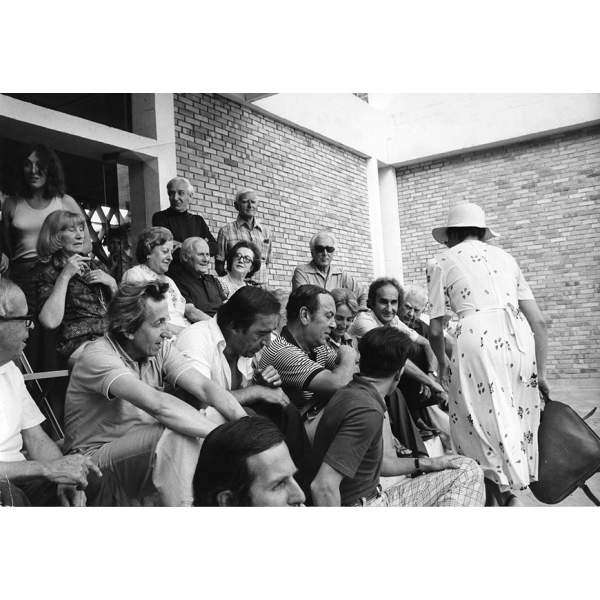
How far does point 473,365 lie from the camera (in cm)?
308

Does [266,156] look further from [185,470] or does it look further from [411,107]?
[185,470]

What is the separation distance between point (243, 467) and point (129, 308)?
43.4 inches

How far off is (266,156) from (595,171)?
2.29 metres

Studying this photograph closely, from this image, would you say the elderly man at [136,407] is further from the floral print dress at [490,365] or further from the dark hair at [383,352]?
the floral print dress at [490,365]

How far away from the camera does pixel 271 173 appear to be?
467 centimetres

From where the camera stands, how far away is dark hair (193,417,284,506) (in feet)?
5.19

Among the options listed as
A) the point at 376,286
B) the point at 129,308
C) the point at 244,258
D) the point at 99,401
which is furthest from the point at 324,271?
the point at 99,401

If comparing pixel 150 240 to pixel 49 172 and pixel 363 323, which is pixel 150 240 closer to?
pixel 49 172

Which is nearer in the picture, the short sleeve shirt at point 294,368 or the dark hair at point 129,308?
the dark hair at point 129,308

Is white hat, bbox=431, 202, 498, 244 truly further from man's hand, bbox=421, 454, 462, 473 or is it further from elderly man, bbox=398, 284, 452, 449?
man's hand, bbox=421, 454, 462, 473

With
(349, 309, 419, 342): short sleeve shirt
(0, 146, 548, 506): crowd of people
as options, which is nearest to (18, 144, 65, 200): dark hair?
(0, 146, 548, 506): crowd of people

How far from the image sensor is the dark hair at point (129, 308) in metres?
2.49

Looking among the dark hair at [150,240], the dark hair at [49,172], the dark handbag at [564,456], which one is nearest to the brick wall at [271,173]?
the dark hair at [150,240]
